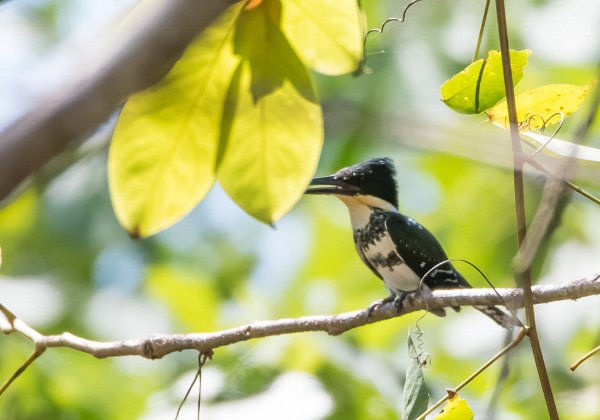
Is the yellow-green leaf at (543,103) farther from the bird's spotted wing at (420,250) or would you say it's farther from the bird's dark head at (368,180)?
the bird's dark head at (368,180)

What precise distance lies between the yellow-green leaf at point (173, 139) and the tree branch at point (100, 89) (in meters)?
0.31

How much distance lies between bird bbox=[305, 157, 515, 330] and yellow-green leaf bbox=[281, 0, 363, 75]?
46.8 inches

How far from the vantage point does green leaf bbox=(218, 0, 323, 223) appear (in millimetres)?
586

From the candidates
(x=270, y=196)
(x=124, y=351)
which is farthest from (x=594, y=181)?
(x=124, y=351)

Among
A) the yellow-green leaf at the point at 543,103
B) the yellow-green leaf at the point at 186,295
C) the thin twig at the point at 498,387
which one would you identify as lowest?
the yellow-green leaf at the point at 186,295

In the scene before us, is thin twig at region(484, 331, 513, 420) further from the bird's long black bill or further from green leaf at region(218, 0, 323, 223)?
the bird's long black bill

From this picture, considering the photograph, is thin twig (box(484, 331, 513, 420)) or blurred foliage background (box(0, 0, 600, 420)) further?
blurred foliage background (box(0, 0, 600, 420))

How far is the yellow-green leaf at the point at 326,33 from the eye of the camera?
61 cm

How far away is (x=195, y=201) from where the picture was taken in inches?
25.5

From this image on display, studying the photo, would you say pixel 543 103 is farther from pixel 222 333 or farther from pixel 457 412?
pixel 222 333

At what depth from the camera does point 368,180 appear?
2.05 m

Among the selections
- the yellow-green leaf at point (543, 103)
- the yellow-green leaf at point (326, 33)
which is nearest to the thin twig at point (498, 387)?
the yellow-green leaf at point (543, 103)

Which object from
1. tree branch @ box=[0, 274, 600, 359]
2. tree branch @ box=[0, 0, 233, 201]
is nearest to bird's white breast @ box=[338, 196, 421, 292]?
tree branch @ box=[0, 274, 600, 359]

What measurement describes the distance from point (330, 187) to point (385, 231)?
0.18 meters
